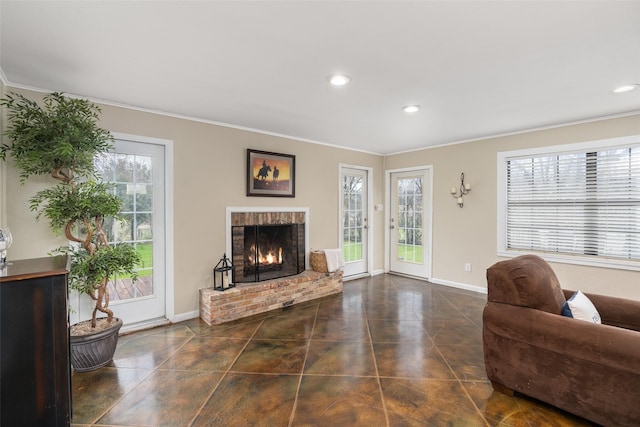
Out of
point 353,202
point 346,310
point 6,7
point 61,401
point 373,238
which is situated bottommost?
point 346,310

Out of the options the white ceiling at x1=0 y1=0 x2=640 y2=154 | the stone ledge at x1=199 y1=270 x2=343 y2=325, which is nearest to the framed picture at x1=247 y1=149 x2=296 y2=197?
the white ceiling at x1=0 y1=0 x2=640 y2=154

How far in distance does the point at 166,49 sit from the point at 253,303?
107 inches

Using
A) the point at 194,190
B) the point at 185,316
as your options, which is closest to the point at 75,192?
the point at 194,190

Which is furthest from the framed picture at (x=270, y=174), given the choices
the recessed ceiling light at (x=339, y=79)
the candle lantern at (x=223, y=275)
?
the recessed ceiling light at (x=339, y=79)

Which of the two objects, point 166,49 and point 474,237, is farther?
point 474,237

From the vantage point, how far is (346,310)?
12.4 feet

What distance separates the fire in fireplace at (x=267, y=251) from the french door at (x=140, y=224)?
0.87 meters

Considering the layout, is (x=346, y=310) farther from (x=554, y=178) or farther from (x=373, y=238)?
(x=554, y=178)

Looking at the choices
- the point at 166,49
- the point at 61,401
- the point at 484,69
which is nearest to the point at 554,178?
the point at 484,69

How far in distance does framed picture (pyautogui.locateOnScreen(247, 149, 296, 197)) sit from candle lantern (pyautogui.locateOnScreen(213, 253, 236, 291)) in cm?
94

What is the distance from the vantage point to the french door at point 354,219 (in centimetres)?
522

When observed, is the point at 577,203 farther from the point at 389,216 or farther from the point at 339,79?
the point at 339,79

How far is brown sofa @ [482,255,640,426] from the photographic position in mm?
1607

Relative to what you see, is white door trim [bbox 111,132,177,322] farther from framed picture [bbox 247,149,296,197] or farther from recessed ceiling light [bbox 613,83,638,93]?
recessed ceiling light [bbox 613,83,638,93]
